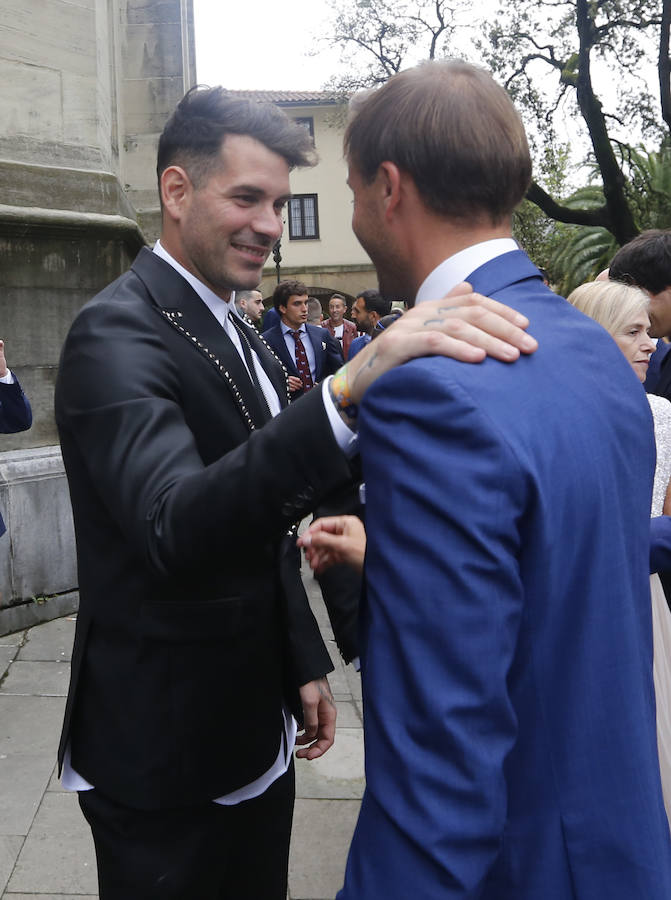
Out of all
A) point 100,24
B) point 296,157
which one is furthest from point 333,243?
point 296,157

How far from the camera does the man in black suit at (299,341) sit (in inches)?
337

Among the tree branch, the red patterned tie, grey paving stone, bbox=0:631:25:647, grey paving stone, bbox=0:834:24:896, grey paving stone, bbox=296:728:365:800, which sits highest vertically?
the tree branch

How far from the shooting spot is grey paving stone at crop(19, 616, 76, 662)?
507cm

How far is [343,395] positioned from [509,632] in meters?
0.42

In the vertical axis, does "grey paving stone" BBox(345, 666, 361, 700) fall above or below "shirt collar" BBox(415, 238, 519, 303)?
below

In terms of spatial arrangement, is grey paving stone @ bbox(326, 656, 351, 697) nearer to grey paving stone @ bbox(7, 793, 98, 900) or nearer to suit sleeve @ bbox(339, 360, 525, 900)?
grey paving stone @ bbox(7, 793, 98, 900)

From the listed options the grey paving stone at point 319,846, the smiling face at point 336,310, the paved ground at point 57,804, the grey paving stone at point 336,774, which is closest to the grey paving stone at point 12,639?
the paved ground at point 57,804

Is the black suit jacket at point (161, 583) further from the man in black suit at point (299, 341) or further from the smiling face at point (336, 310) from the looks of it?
the smiling face at point (336, 310)

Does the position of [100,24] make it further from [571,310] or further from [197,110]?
[571,310]

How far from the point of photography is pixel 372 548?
3.90 feet

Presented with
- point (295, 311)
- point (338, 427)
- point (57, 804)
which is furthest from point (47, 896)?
point (295, 311)

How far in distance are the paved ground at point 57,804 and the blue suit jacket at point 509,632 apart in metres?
2.06

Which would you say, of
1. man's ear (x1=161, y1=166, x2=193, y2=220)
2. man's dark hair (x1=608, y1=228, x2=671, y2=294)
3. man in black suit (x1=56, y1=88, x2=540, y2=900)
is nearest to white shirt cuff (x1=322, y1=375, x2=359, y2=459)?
man in black suit (x1=56, y1=88, x2=540, y2=900)

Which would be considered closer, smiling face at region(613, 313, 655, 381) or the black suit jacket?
the black suit jacket
